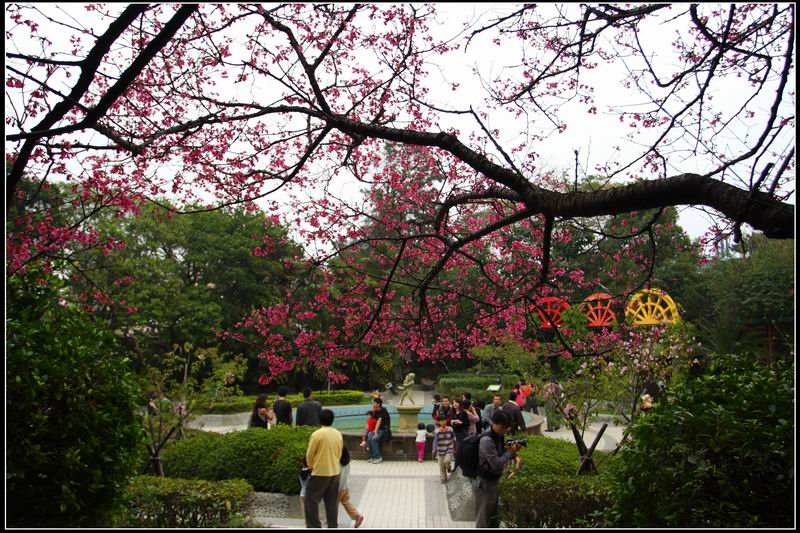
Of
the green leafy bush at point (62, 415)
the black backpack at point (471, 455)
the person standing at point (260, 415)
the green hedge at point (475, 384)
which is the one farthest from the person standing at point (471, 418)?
the green hedge at point (475, 384)

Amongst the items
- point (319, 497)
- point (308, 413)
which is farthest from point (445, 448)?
point (319, 497)

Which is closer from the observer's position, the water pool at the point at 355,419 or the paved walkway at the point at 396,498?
the paved walkway at the point at 396,498

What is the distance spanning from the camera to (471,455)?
19.1 ft

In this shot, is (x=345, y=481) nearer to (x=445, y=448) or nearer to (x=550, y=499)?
(x=550, y=499)

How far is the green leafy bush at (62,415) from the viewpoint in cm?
372

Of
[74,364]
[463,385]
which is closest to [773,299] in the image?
[463,385]

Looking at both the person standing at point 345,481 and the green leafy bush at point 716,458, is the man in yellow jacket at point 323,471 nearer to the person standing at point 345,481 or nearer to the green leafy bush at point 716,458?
the person standing at point 345,481

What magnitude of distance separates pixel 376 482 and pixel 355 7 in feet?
25.1

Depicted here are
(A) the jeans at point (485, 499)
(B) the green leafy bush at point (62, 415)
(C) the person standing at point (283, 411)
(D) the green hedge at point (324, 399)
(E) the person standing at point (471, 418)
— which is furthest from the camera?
(D) the green hedge at point (324, 399)

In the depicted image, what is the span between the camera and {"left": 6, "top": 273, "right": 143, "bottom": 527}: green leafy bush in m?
3.72

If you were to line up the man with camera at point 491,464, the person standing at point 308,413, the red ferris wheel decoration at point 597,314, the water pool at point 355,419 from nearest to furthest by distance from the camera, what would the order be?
1. the man with camera at point 491,464
2. the person standing at point 308,413
3. the water pool at point 355,419
4. the red ferris wheel decoration at point 597,314

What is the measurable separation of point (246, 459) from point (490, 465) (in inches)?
170

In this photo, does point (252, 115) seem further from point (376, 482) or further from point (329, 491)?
point (376, 482)

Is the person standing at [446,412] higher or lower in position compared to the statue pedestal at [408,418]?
higher
